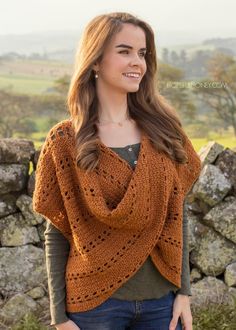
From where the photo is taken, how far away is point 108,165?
2488mm

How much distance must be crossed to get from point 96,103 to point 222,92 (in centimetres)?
2895

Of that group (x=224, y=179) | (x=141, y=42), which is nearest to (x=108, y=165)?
(x=141, y=42)

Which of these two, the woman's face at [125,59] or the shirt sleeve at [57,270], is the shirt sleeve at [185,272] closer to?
the shirt sleeve at [57,270]

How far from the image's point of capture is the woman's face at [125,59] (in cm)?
253

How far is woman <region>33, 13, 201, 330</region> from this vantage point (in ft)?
8.16

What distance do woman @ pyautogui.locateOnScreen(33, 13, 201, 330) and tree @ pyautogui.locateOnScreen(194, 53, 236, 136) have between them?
87.6 ft

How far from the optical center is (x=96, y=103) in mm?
2660

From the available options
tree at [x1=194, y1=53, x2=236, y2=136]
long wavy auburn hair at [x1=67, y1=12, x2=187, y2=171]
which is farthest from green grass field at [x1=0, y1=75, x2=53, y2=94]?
long wavy auburn hair at [x1=67, y1=12, x2=187, y2=171]

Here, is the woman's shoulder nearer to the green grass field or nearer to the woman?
the woman

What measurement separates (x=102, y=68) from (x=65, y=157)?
1.30 feet

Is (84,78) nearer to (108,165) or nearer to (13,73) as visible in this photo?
(108,165)

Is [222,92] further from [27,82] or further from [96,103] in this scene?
[27,82]

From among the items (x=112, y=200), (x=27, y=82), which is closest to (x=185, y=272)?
(x=112, y=200)

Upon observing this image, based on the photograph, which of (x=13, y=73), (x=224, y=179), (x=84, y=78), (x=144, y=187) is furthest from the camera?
(x=13, y=73)
